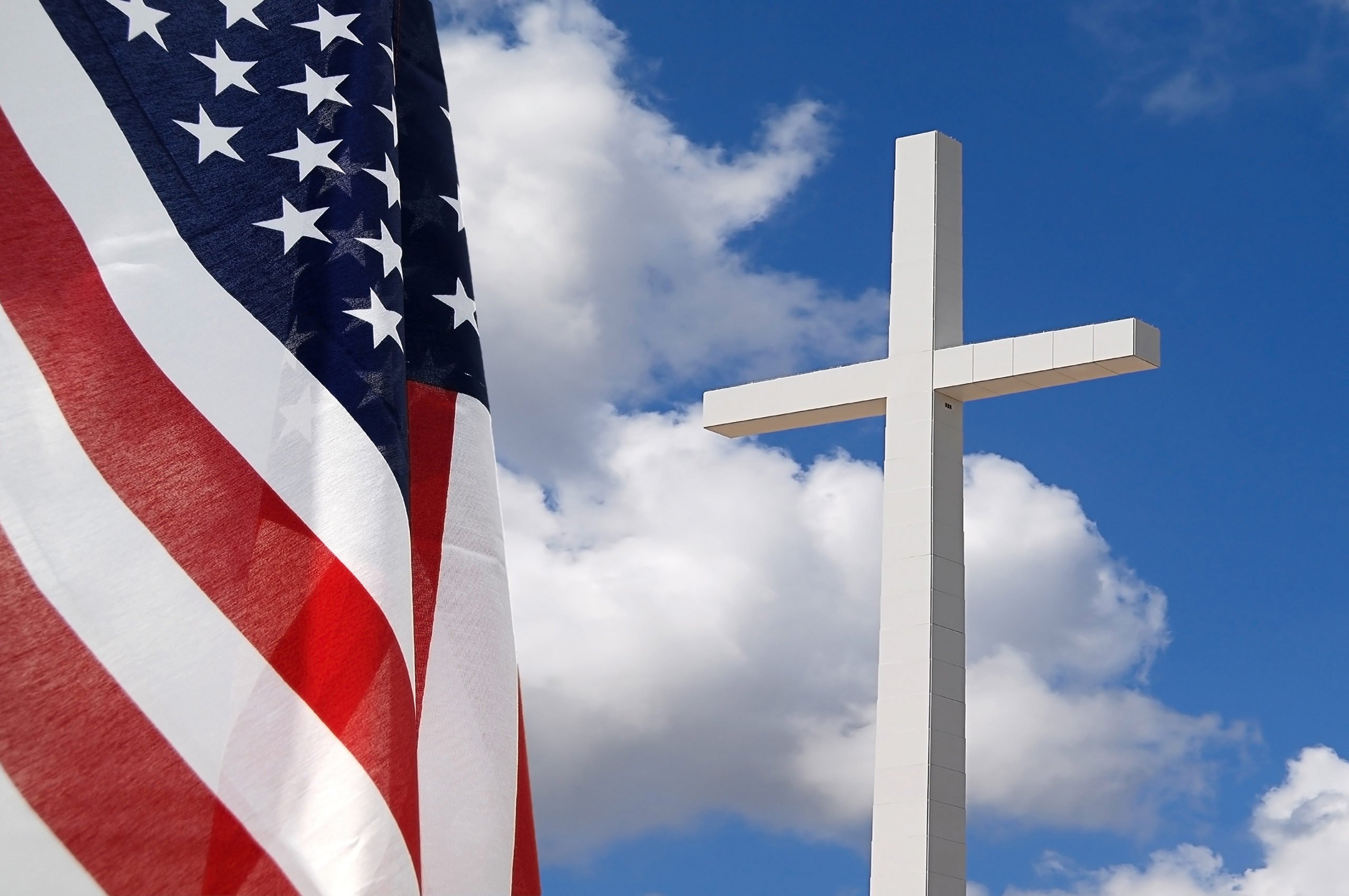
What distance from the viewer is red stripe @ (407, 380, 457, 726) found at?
2699 millimetres

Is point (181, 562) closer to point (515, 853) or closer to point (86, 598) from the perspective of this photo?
point (86, 598)

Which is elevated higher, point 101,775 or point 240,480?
point 240,480

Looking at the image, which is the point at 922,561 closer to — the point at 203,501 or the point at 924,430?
the point at 924,430

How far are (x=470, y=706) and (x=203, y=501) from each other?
54cm

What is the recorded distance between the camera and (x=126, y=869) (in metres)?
2.22

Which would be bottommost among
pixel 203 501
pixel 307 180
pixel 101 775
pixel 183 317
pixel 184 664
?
pixel 101 775

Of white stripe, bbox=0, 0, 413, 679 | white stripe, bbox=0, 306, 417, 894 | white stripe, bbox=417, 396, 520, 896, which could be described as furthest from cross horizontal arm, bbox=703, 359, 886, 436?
white stripe, bbox=0, 306, 417, 894

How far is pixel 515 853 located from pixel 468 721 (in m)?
0.24

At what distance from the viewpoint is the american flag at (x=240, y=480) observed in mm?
2297

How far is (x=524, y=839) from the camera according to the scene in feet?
8.79

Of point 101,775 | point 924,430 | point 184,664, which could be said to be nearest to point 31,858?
point 101,775

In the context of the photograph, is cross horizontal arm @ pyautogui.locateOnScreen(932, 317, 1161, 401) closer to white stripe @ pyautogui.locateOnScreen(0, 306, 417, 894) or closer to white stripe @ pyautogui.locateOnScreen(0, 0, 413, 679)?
white stripe @ pyautogui.locateOnScreen(0, 0, 413, 679)

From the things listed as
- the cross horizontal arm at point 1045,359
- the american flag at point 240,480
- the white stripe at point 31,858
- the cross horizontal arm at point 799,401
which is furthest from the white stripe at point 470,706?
the cross horizontal arm at point 799,401

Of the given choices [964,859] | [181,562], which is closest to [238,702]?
[181,562]
